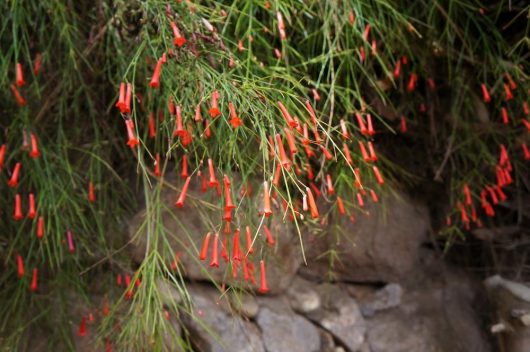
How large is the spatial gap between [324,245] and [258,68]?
82 centimetres

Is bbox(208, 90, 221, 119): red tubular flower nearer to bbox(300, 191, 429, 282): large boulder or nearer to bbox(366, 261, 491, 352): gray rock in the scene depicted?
bbox(300, 191, 429, 282): large boulder

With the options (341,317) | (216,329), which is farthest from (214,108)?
(341,317)

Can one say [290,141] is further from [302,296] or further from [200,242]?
[302,296]

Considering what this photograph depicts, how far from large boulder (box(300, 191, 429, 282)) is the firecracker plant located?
0.11 meters

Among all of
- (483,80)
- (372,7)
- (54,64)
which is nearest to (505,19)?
(483,80)

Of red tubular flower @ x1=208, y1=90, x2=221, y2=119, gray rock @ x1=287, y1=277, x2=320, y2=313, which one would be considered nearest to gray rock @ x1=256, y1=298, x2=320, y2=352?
gray rock @ x1=287, y1=277, x2=320, y2=313

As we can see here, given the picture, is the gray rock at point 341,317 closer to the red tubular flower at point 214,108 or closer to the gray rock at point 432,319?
the gray rock at point 432,319

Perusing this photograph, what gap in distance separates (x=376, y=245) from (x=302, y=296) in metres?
0.33

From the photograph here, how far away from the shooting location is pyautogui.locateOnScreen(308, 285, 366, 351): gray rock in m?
2.67

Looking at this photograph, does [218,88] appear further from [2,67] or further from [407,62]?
[407,62]

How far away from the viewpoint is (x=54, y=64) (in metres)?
2.45

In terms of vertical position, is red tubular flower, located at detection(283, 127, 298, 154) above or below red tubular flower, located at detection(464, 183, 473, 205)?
above

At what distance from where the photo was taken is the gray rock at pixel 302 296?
2680 mm

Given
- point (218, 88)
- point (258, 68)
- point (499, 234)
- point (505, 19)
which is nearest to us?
point (218, 88)
